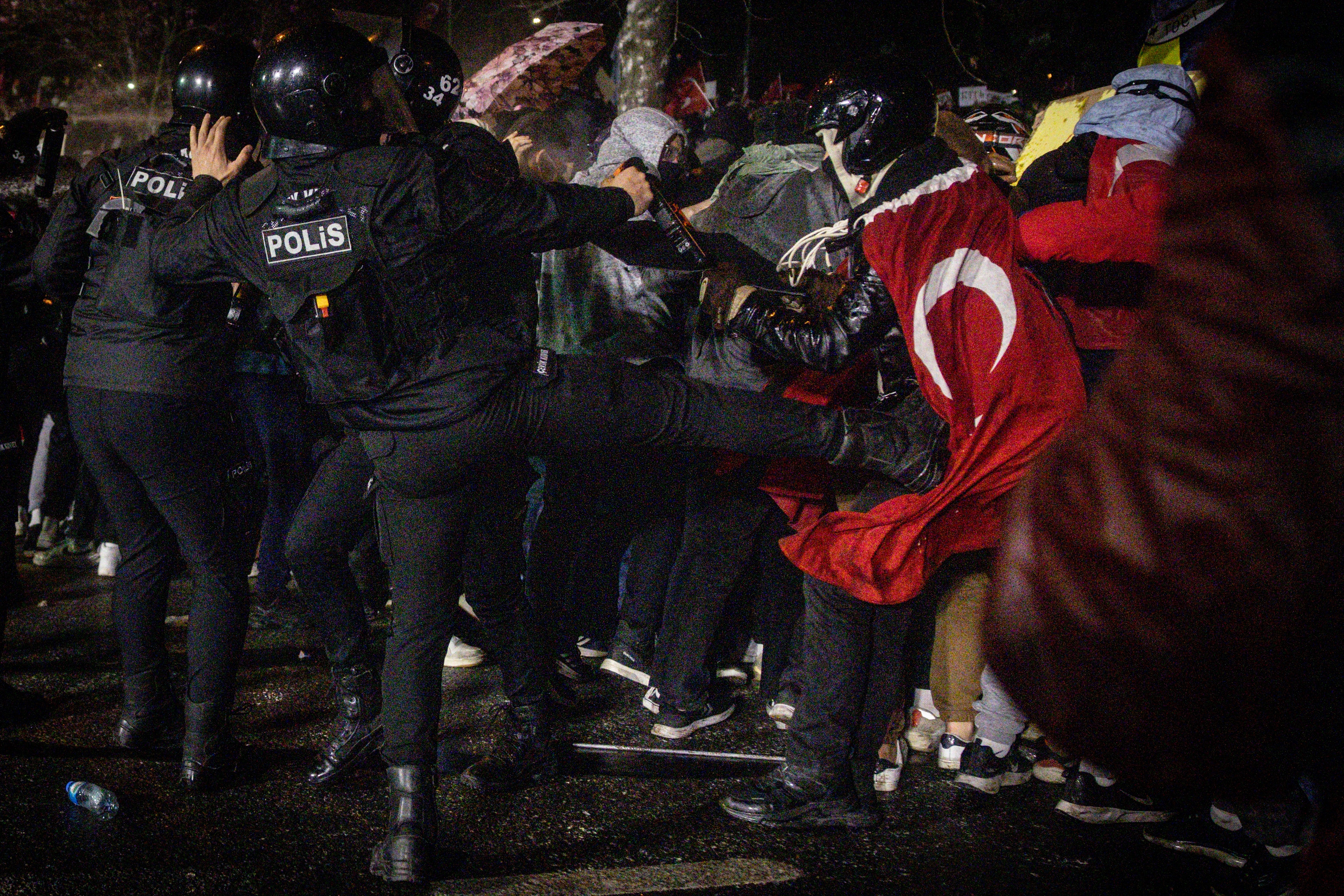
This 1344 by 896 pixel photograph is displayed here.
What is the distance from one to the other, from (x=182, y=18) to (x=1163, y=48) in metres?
17.6

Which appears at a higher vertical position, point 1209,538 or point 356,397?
point 1209,538

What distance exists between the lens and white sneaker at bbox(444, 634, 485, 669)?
4609 mm

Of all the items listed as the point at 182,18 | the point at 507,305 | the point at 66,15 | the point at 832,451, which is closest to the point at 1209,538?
the point at 832,451

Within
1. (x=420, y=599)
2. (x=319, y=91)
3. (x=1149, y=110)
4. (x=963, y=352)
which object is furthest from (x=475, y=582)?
(x=1149, y=110)

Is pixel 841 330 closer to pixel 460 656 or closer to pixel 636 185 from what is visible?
pixel 636 185

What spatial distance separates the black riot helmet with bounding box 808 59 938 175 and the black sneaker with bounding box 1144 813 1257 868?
91.1 inches

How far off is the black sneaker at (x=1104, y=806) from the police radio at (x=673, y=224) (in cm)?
214

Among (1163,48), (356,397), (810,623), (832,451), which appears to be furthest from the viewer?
(1163,48)

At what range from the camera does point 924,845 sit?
3025 mm

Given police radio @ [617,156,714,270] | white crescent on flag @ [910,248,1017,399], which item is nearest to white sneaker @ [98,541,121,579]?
police radio @ [617,156,714,270]

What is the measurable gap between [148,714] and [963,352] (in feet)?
10.1

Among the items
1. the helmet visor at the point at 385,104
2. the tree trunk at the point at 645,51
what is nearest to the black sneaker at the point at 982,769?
the helmet visor at the point at 385,104

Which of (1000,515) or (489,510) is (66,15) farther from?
(1000,515)

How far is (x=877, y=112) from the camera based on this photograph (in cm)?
309
